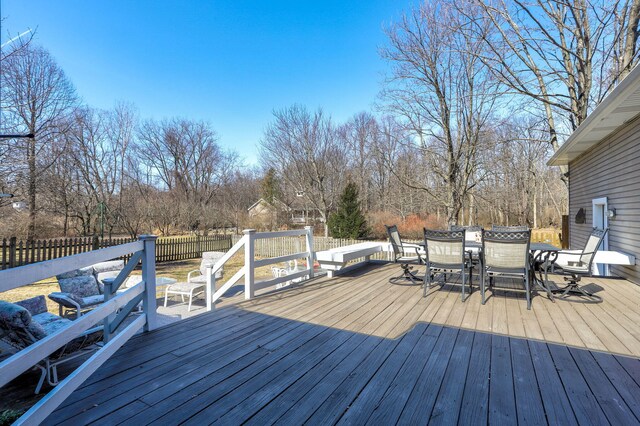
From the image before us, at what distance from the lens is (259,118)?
19.0 m

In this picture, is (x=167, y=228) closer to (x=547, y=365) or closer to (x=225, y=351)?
(x=225, y=351)

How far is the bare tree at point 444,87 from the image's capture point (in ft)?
32.7

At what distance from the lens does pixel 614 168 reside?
18.0 ft

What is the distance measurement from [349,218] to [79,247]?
11.5m

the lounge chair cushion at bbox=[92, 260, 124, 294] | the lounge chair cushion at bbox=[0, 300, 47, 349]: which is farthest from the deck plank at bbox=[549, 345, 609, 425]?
the lounge chair cushion at bbox=[92, 260, 124, 294]

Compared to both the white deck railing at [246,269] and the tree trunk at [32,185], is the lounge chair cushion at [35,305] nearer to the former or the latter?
the white deck railing at [246,269]

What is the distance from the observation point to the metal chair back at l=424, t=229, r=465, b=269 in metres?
3.98

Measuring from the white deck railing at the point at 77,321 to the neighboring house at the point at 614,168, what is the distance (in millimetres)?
5092

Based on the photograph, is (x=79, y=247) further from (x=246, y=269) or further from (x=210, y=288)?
(x=246, y=269)

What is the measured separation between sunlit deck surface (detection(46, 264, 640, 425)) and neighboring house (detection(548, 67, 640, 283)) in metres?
2.17

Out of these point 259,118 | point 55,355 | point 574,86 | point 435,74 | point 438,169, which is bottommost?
point 55,355

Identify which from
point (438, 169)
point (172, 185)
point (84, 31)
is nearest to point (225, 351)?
point (438, 169)

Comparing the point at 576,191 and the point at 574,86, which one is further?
the point at 574,86

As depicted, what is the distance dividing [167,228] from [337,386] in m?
19.4
